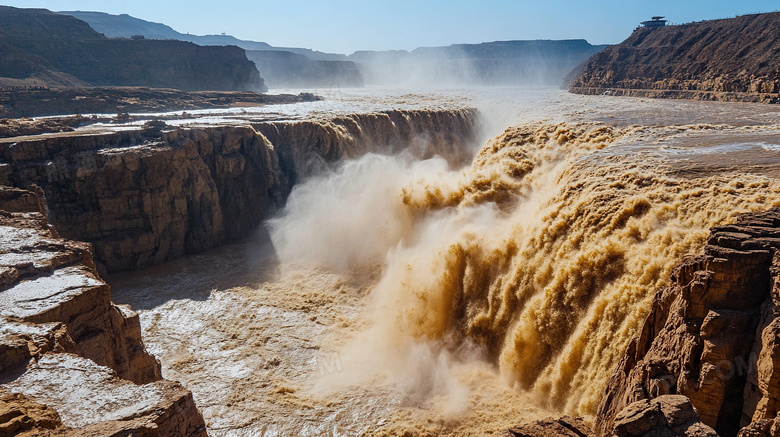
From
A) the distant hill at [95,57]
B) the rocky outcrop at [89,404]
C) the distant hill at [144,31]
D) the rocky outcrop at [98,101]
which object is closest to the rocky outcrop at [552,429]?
the rocky outcrop at [89,404]

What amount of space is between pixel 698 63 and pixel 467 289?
1548 inches

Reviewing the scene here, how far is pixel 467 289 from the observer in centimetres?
1222

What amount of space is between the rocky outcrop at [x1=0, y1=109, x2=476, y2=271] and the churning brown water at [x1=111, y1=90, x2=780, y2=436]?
1.44 meters

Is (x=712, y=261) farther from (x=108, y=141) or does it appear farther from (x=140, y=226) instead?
(x=108, y=141)

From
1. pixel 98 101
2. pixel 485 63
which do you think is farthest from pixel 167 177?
pixel 485 63

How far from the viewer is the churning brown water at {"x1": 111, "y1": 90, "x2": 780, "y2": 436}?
9227mm

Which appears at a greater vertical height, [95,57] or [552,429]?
[95,57]

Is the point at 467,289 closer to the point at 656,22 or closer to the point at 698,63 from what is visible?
the point at 698,63

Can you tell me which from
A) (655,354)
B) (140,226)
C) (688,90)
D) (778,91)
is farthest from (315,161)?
(688,90)

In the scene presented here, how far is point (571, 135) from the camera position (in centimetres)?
1664

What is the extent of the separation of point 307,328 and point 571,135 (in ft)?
34.8

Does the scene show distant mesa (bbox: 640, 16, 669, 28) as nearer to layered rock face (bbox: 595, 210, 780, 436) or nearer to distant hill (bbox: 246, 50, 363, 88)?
distant hill (bbox: 246, 50, 363, 88)

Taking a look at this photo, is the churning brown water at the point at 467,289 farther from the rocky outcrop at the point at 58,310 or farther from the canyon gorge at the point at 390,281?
the rocky outcrop at the point at 58,310

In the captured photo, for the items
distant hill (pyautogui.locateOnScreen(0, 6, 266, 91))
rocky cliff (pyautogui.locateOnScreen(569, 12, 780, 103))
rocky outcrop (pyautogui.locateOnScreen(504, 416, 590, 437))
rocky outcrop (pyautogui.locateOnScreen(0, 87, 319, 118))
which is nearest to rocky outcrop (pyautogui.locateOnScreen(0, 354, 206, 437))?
rocky outcrop (pyautogui.locateOnScreen(504, 416, 590, 437))
